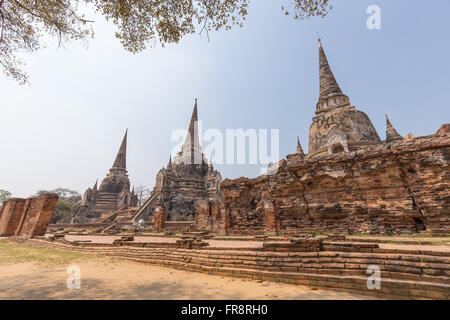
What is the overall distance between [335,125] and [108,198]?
37.1 m

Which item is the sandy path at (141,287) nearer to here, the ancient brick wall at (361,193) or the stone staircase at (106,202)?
the ancient brick wall at (361,193)

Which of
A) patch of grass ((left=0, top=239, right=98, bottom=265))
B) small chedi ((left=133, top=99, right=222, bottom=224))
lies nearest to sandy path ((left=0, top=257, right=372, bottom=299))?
patch of grass ((left=0, top=239, right=98, bottom=265))

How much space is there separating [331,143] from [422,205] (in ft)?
40.3

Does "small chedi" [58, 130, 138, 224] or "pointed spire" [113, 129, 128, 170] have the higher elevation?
"pointed spire" [113, 129, 128, 170]

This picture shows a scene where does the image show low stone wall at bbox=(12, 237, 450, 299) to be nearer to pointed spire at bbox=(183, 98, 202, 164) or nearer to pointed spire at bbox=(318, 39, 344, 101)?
pointed spire at bbox=(318, 39, 344, 101)

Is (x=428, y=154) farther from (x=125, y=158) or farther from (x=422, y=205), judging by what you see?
(x=125, y=158)

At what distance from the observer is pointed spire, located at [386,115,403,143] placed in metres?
20.7

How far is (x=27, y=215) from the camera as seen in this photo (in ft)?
46.6

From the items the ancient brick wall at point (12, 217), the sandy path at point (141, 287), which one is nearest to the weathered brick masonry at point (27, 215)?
the ancient brick wall at point (12, 217)

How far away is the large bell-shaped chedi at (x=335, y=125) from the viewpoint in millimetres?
18734

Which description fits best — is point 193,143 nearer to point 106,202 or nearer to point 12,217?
point 106,202

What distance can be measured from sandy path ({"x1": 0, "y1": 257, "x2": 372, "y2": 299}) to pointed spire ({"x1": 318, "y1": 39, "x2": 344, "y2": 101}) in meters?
25.0

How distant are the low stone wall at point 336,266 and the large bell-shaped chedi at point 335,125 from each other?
52.3 ft

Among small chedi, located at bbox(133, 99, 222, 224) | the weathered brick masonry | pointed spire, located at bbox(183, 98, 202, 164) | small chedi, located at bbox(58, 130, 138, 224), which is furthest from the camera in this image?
pointed spire, located at bbox(183, 98, 202, 164)
